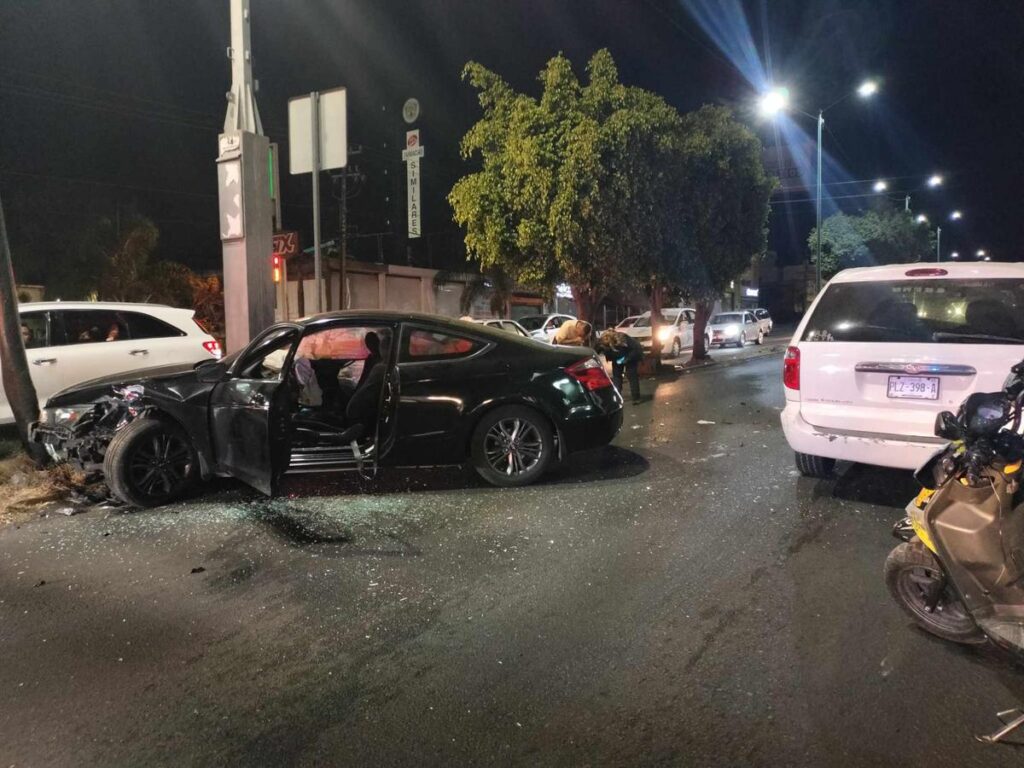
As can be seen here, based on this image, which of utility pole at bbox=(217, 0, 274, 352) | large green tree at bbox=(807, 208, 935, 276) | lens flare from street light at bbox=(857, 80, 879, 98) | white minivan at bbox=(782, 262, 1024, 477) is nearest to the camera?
white minivan at bbox=(782, 262, 1024, 477)

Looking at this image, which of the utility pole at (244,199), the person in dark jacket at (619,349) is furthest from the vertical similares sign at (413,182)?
the utility pole at (244,199)

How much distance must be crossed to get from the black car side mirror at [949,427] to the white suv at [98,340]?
7.83m

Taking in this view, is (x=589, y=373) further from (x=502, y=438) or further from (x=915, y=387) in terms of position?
(x=915, y=387)

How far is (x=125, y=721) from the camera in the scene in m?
2.83

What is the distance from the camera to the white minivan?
478 centimetres

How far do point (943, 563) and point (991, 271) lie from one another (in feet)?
9.24

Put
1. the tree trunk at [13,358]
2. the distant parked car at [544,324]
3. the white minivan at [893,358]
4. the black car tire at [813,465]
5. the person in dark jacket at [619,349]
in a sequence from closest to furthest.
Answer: the white minivan at [893,358], the black car tire at [813,465], the tree trunk at [13,358], the person in dark jacket at [619,349], the distant parked car at [544,324]

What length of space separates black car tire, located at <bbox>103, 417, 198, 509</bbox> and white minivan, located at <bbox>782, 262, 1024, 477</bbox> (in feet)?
15.5

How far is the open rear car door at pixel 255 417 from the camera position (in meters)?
5.23

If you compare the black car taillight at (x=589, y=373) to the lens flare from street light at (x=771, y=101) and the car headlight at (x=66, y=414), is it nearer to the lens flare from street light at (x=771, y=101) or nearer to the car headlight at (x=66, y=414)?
the car headlight at (x=66, y=414)

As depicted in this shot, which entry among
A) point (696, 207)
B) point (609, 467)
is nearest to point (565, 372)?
point (609, 467)

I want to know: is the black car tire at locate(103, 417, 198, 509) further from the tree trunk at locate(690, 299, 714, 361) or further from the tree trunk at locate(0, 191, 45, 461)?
the tree trunk at locate(690, 299, 714, 361)

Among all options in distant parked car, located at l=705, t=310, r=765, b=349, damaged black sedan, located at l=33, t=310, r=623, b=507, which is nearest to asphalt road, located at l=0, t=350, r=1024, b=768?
damaged black sedan, located at l=33, t=310, r=623, b=507

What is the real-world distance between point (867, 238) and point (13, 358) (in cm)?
4144
